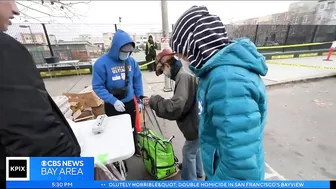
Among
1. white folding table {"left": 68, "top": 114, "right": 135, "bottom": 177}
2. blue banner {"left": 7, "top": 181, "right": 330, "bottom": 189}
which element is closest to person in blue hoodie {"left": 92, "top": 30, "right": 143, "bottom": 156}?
white folding table {"left": 68, "top": 114, "right": 135, "bottom": 177}

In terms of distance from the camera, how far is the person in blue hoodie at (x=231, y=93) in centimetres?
68

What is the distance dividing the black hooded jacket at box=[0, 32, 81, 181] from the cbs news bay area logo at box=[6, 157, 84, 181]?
0.02 metres

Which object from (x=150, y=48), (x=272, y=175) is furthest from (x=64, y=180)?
(x=150, y=48)

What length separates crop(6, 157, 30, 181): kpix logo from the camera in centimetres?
57

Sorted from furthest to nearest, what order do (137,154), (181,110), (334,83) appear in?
(334,83)
(137,154)
(181,110)

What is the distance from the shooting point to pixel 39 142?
22.9 inches

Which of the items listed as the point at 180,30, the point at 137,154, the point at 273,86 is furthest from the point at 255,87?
the point at 273,86

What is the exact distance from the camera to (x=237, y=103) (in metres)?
0.68

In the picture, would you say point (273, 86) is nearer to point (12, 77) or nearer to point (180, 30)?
point (180, 30)

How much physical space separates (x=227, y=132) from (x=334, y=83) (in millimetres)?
5804

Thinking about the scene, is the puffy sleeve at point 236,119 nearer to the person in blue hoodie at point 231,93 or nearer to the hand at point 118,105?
the person in blue hoodie at point 231,93

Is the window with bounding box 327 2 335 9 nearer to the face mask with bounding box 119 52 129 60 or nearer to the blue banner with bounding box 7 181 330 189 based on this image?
the blue banner with bounding box 7 181 330 189

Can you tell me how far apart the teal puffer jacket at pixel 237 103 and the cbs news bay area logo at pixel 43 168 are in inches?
22.0

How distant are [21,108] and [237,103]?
0.75 metres
